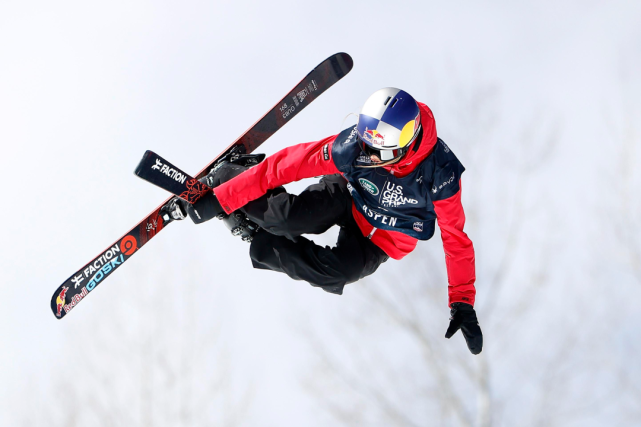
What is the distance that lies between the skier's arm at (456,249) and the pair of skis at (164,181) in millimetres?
1945

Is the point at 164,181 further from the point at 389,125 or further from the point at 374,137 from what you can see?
the point at 389,125

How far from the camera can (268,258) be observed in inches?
173

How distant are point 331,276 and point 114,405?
637cm

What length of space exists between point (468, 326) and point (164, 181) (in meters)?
2.69

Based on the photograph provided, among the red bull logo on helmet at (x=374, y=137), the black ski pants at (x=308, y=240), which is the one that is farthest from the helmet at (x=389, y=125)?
the black ski pants at (x=308, y=240)

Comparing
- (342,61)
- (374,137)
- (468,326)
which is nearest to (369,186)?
(374,137)

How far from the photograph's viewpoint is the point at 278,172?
3965 mm

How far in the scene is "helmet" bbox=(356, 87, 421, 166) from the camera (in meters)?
3.57

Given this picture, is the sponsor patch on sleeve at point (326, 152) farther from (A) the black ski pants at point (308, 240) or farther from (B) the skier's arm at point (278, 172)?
(A) the black ski pants at point (308, 240)

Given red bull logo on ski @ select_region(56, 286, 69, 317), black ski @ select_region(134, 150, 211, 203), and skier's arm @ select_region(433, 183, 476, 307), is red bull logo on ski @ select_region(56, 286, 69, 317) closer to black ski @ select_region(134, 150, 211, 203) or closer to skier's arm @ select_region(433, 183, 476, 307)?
black ski @ select_region(134, 150, 211, 203)

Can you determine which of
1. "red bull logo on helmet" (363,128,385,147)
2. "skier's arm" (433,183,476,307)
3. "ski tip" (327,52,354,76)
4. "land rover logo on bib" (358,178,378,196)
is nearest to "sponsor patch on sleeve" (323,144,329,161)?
"land rover logo on bib" (358,178,378,196)

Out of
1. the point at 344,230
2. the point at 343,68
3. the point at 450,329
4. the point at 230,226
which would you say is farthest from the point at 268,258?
the point at 343,68

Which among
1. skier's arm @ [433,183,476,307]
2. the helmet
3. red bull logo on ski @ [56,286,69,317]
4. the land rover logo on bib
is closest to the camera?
the helmet

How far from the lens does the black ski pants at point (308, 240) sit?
414cm
